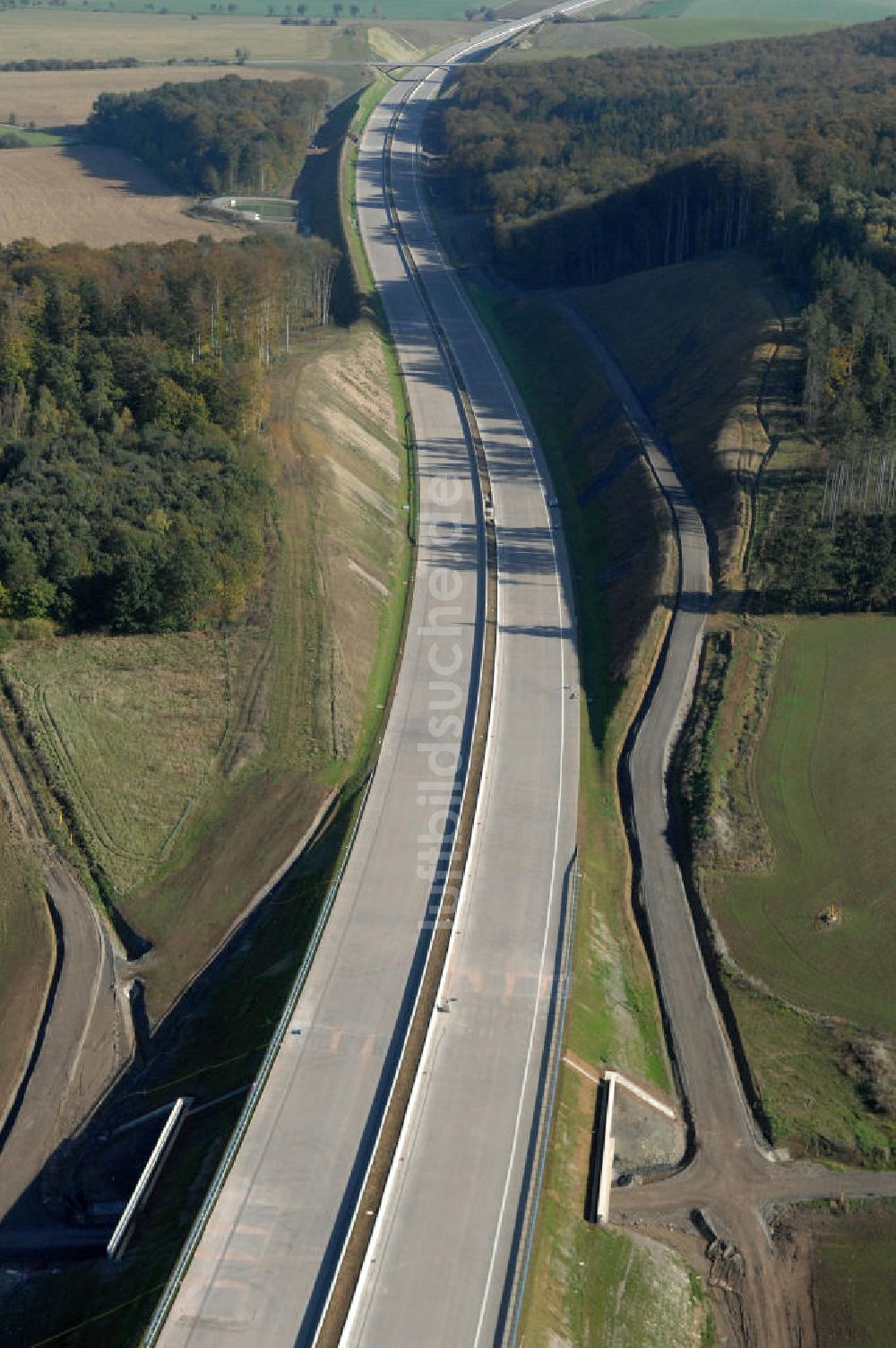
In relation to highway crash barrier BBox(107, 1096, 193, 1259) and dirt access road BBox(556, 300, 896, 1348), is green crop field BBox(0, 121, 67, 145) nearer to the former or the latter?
dirt access road BBox(556, 300, 896, 1348)

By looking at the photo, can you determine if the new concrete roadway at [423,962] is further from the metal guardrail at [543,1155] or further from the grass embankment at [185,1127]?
the grass embankment at [185,1127]

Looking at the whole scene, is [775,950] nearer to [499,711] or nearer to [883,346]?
[499,711]

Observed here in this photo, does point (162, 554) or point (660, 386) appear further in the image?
point (660, 386)

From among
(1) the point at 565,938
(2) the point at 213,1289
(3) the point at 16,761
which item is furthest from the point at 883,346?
(2) the point at 213,1289

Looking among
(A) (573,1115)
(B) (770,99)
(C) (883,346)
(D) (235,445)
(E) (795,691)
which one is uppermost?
(B) (770,99)

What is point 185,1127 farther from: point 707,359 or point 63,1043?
point 707,359

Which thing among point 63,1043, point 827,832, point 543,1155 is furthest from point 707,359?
point 543,1155
